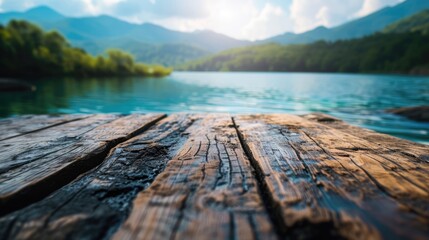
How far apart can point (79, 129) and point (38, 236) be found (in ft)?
5.76

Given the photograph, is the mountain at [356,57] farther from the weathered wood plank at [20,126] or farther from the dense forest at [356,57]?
the weathered wood plank at [20,126]

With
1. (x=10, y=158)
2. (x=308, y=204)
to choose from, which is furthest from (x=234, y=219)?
(x=10, y=158)

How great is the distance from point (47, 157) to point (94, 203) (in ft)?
2.41

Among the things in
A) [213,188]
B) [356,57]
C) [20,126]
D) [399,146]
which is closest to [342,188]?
[213,188]

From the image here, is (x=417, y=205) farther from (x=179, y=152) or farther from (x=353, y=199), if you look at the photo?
(x=179, y=152)

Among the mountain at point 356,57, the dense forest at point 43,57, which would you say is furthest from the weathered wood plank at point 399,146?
the mountain at point 356,57

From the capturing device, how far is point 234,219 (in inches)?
35.6

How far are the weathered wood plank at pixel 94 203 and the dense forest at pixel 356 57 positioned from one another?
3757 inches

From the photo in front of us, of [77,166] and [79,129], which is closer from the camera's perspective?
[77,166]

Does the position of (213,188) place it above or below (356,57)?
below

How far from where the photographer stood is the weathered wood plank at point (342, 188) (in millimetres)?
864

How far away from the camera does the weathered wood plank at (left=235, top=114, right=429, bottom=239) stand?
0.86m

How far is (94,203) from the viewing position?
1046 millimetres

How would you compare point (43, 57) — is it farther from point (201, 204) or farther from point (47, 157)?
point (201, 204)
